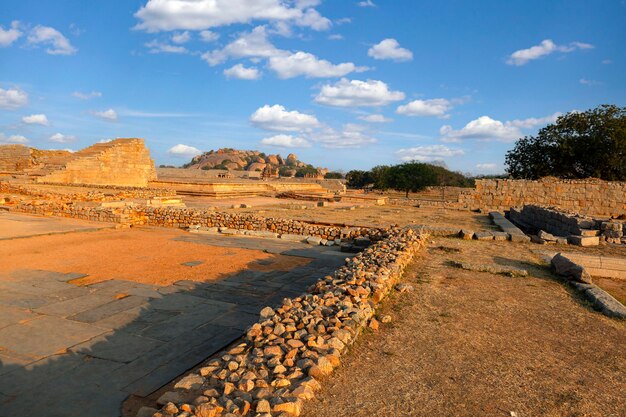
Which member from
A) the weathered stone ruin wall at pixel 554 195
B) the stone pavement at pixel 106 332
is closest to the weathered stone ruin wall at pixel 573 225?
the weathered stone ruin wall at pixel 554 195

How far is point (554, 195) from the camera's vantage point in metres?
23.1

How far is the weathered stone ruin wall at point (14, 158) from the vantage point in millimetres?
26172

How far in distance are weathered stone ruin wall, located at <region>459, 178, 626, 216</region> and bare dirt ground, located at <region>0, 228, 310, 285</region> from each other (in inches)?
778

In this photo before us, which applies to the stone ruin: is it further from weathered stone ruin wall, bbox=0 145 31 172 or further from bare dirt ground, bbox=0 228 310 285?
bare dirt ground, bbox=0 228 310 285

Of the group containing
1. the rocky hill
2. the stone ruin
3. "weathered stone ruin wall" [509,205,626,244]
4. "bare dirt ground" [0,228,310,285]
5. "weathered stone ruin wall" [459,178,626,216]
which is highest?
the rocky hill

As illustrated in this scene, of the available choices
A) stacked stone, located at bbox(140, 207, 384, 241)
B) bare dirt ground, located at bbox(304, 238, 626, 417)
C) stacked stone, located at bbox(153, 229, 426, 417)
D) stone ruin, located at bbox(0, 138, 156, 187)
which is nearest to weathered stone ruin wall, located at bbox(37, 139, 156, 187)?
stone ruin, located at bbox(0, 138, 156, 187)

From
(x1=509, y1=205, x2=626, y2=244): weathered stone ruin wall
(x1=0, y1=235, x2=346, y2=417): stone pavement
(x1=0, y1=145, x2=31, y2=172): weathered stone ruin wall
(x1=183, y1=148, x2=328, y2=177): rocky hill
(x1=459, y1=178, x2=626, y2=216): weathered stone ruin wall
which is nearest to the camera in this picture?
(x1=0, y1=235, x2=346, y2=417): stone pavement

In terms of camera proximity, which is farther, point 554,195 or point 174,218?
point 554,195

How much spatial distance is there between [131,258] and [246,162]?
93.4m

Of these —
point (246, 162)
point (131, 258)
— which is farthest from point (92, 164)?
point (246, 162)

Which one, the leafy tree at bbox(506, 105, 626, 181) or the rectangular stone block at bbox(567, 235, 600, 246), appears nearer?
the rectangular stone block at bbox(567, 235, 600, 246)

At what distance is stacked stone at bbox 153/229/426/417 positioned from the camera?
2.35m

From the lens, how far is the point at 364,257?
6.42 meters

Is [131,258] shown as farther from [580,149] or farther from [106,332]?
[580,149]
